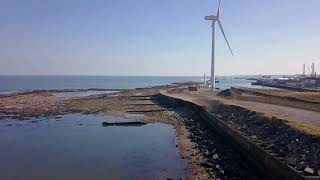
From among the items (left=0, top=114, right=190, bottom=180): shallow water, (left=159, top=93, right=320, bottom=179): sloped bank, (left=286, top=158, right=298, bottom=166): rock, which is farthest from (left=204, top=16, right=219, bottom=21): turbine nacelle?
(left=286, top=158, right=298, bottom=166): rock

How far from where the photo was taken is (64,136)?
36.2m

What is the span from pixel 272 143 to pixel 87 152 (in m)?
12.6

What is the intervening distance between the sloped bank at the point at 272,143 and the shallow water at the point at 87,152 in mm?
4147

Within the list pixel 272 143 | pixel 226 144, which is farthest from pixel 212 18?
pixel 272 143

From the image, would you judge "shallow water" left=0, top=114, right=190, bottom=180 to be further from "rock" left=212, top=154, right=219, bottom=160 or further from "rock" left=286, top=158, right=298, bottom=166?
"rock" left=286, top=158, right=298, bottom=166

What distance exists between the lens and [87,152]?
95.1 ft

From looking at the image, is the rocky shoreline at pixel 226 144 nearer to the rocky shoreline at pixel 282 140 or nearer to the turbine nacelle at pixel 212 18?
the rocky shoreline at pixel 282 140

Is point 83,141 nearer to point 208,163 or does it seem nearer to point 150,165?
point 150,165

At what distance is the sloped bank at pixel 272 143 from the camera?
1817cm

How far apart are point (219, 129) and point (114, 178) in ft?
53.6

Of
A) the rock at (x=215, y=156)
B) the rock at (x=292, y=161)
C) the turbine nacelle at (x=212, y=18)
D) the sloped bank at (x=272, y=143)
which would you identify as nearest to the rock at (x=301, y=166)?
the sloped bank at (x=272, y=143)

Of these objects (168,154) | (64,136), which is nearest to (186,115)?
(64,136)

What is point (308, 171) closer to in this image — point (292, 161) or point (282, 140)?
point (292, 161)

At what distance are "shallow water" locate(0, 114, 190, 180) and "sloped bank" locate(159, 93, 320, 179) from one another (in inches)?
163
